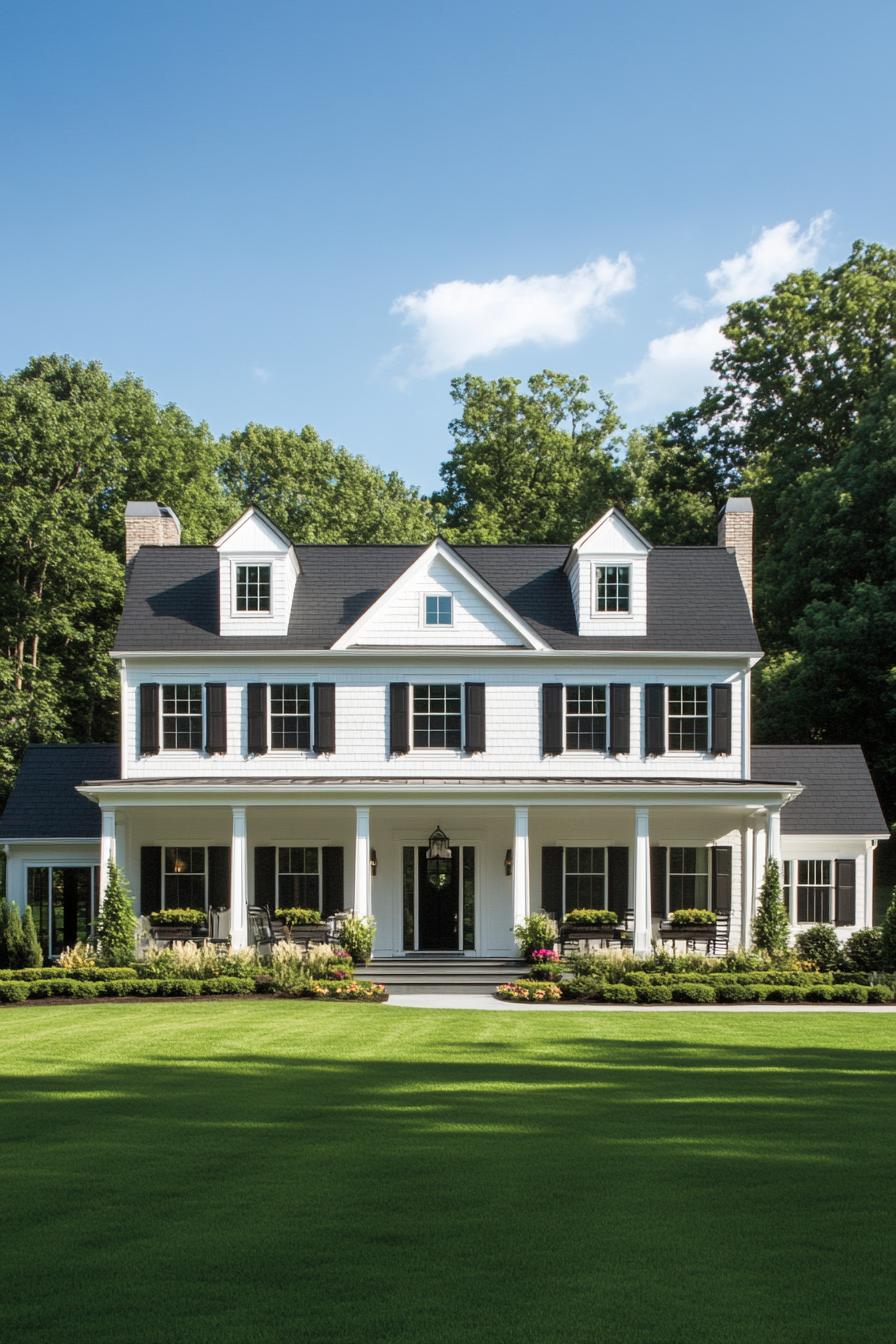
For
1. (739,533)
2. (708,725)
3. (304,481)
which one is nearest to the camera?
(708,725)

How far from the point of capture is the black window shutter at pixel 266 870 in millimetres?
29734

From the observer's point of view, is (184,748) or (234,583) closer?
(184,748)

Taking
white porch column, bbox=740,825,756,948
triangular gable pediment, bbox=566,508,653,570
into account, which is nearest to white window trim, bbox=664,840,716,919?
white porch column, bbox=740,825,756,948

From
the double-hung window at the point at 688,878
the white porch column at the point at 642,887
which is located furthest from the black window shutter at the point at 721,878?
the white porch column at the point at 642,887

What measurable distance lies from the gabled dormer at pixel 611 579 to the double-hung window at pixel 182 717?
844 cm

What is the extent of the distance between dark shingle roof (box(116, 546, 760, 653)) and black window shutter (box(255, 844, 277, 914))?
4440 millimetres

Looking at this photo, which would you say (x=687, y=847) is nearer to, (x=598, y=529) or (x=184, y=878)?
(x=598, y=529)

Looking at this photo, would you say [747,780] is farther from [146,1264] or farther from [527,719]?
[146,1264]

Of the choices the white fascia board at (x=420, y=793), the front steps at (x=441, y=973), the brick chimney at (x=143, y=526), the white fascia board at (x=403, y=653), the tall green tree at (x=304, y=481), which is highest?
the tall green tree at (x=304, y=481)

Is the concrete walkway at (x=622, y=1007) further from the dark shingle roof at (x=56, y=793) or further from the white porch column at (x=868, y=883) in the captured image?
the dark shingle roof at (x=56, y=793)

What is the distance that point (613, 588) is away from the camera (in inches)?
1185

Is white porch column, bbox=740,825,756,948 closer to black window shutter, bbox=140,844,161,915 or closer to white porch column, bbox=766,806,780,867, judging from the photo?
white porch column, bbox=766,806,780,867

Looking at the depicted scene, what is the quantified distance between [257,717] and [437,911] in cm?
572

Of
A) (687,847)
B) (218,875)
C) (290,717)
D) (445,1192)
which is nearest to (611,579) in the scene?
(687,847)
